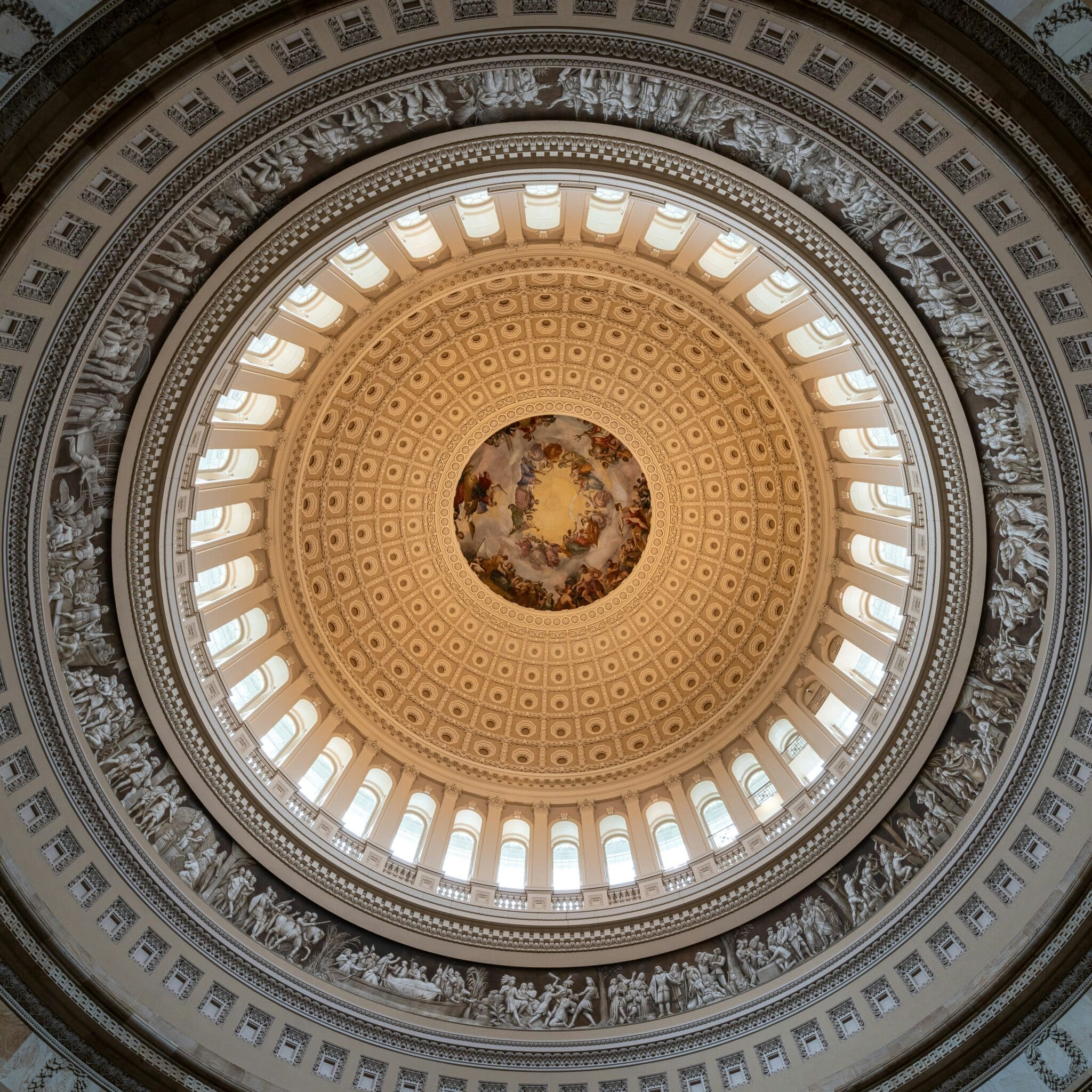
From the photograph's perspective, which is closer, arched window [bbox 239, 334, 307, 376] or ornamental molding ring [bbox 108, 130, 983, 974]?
ornamental molding ring [bbox 108, 130, 983, 974]

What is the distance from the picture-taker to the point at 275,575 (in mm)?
27844

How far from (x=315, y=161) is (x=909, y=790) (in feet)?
63.4

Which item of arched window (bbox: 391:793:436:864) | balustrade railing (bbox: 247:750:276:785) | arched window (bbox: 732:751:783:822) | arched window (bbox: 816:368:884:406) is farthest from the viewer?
arched window (bbox: 391:793:436:864)

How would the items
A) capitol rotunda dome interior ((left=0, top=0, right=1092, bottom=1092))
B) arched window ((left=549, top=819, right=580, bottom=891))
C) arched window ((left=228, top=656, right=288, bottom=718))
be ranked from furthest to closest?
arched window ((left=549, top=819, right=580, bottom=891)), arched window ((left=228, top=656, right=288, bottom=718)), capitol rotunda dome interior ((left=0, top=0, right=1092, bottom=1092))

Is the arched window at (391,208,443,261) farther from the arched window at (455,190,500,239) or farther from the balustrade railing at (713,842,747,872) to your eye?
the balustrade railing at (713,842,747,872)

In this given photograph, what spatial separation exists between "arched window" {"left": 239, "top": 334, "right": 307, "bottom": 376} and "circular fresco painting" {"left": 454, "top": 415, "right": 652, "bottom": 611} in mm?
9704

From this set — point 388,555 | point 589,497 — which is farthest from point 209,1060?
point 589,497

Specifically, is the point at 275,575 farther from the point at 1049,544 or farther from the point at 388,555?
the point at 1049,544

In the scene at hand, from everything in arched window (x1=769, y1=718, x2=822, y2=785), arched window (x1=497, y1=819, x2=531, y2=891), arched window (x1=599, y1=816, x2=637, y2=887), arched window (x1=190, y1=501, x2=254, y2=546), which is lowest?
arched window (x1=497, y1=819, x2=531, y2=891)

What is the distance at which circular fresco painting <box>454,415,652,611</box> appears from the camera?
112 feet

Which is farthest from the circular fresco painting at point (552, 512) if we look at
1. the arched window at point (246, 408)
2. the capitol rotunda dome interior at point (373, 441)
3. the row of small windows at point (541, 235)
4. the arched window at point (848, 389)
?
the row of small windows at point (541, 235)

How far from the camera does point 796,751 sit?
26.5m

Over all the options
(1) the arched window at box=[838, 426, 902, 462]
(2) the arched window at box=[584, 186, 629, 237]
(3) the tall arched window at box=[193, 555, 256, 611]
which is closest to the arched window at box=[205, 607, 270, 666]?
(3) the tall arched window at box=[193, 555, 256, 611]

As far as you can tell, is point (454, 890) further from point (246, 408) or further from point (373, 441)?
point (373, 441)
